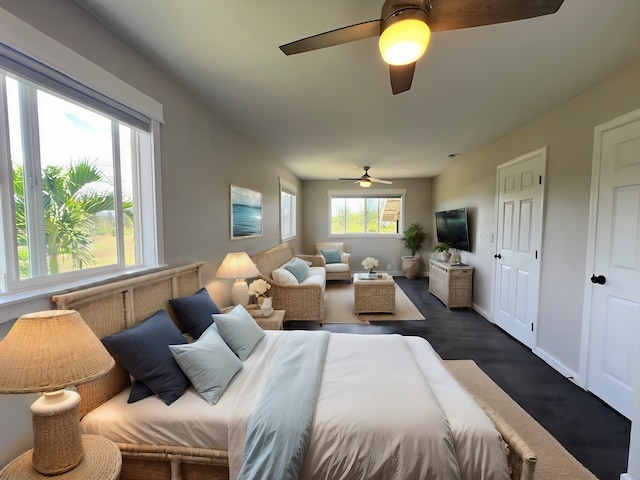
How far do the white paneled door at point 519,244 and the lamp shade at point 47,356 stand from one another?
3709mm

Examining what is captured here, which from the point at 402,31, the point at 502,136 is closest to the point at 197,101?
the point at 402,31

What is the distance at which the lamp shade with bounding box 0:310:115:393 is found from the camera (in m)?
0.90

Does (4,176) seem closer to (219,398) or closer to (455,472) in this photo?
(219,398)

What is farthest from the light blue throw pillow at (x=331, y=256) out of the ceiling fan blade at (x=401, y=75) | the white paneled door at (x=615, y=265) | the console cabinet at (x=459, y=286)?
the ceiling fan blade at (x=401, y=75)

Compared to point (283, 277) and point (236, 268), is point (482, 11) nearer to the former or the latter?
point (236, 268)

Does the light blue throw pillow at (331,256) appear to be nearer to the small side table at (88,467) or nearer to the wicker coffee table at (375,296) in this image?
the wicker coffee table at (375,296)

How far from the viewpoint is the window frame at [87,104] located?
44.4 inches

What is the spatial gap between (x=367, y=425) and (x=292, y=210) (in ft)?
17.8

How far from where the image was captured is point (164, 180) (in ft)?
6.66

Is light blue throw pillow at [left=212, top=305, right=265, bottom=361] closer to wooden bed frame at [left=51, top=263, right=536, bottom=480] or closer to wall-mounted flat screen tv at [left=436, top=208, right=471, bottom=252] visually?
wooden bed frame at [left=51, top=263, right=536, bottom=480]

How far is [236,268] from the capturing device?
2.65 meters

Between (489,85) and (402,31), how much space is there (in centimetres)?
158

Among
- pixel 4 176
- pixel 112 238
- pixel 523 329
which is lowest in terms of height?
pixel 523 329

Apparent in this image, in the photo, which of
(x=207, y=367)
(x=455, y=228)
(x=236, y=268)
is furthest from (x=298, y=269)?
(x=207, y=367)
